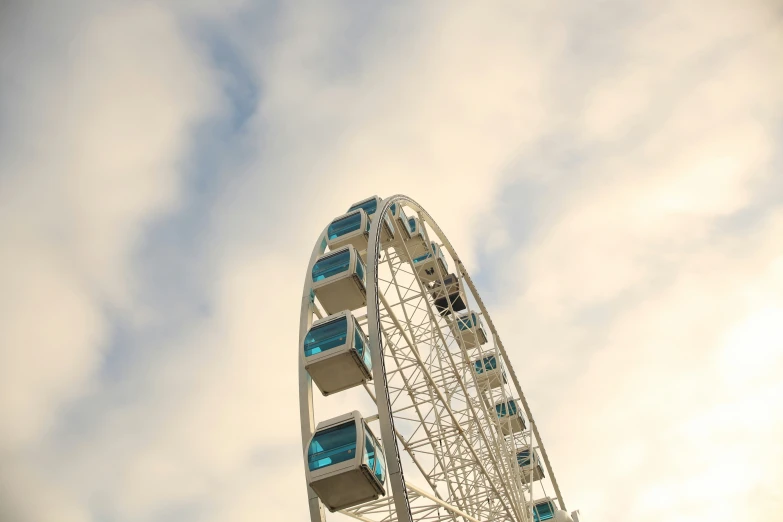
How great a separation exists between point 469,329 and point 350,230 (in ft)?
34.5

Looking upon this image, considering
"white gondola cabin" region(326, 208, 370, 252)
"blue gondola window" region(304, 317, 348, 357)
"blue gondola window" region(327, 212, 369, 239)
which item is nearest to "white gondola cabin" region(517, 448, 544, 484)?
"white gondola cabin" region(326, 208, 370, 252)

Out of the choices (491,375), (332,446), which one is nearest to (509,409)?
(491,375)

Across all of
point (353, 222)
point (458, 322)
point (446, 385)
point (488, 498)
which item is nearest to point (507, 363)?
point (458, 322)

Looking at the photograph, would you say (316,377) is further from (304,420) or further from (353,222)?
(353,222)

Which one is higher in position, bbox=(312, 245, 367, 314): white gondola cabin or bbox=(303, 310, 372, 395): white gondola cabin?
bbox=(312, 245, 367, 314): white gondola cabin

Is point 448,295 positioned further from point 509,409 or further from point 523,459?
point 523,459

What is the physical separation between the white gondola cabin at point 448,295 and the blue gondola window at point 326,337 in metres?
11.0

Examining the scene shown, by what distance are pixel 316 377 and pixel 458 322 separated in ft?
47.0

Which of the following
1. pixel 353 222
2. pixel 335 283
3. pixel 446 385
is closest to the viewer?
pixel 335 283

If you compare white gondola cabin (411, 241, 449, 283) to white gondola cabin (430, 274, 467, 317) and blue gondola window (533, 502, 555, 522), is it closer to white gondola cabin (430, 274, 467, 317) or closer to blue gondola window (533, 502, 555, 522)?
white gondola cabin (430, 274, 467, 317)

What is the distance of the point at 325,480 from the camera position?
1212cm

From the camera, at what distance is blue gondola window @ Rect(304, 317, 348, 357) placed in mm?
14203

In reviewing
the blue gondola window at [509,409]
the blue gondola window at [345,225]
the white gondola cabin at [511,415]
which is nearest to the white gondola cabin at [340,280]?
the blue gondola window at [345,225]

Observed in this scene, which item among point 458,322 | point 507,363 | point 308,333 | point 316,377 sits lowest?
point 316,377
